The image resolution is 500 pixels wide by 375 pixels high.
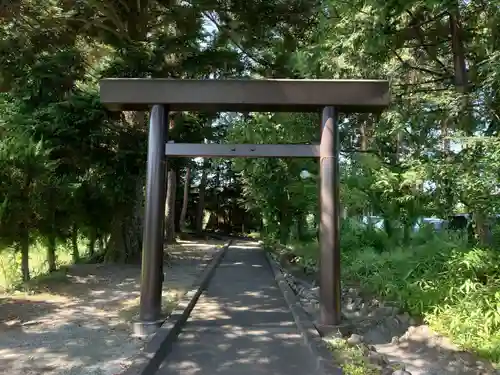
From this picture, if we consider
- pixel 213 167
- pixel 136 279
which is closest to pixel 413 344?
pixel 136 279

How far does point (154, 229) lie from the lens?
6.16m

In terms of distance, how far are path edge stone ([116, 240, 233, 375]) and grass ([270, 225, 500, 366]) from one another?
352 centimetres

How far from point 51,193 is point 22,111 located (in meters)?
2.07

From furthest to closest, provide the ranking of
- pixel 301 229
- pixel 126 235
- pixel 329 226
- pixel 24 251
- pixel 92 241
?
pixel 301 229
pixel 92 241
pixel 126 235
pixel 24 251
pixel 329 226

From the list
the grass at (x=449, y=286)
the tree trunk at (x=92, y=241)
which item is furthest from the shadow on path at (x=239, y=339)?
the tree trunk at (x=92, y=241)

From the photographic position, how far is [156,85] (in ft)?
20.4

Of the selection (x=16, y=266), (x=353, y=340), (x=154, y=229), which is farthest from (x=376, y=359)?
(x=16, y=266)

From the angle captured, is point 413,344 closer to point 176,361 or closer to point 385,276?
point 385,276

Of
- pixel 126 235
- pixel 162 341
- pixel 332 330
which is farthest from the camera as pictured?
pixel 126 235

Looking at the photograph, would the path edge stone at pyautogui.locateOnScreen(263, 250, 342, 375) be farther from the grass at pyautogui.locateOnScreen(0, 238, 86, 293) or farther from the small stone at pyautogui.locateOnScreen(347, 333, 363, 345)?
the grass at pyautogui.locateOnScreen(0, 238, 86, 293)

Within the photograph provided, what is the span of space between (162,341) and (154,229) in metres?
1.48

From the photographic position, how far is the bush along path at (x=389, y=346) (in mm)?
5086

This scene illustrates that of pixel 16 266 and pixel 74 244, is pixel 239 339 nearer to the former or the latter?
→ pixel 16 266

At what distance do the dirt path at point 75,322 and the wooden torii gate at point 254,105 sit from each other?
0.77 m
